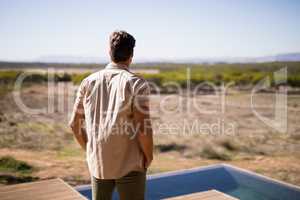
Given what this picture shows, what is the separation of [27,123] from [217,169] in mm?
6873

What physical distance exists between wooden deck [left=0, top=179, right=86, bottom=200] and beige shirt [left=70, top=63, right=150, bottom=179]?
1.33 m

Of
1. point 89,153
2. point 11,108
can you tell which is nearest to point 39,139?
point 11,108

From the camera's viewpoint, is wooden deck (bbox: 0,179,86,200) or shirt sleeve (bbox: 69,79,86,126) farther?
wooden deck (bbox: 0,179,86,200)

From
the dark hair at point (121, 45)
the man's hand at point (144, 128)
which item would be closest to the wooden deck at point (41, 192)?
the man's hand at point (144, 128)

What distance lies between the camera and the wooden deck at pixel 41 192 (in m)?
2.58

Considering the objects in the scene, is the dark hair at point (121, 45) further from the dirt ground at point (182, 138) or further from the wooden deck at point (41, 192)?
the dirt ground at point (182, 138)

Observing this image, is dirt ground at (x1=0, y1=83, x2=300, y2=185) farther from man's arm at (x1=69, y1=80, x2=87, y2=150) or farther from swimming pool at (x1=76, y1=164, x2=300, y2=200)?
man's arm at (x1=69, y1=80, x2=87, y2=150)

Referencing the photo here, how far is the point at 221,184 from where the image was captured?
4.14 m

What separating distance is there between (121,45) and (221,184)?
318 centimetres

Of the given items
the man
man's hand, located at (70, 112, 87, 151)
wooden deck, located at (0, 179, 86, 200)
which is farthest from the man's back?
wooden deck, located at (0, 179, 86, 200)

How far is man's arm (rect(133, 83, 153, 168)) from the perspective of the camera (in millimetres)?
1306

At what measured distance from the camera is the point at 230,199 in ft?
8.57

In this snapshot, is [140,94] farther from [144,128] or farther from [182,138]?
[182,138]

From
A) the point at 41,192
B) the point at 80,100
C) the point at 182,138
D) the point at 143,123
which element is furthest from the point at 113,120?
the point at 182,138
